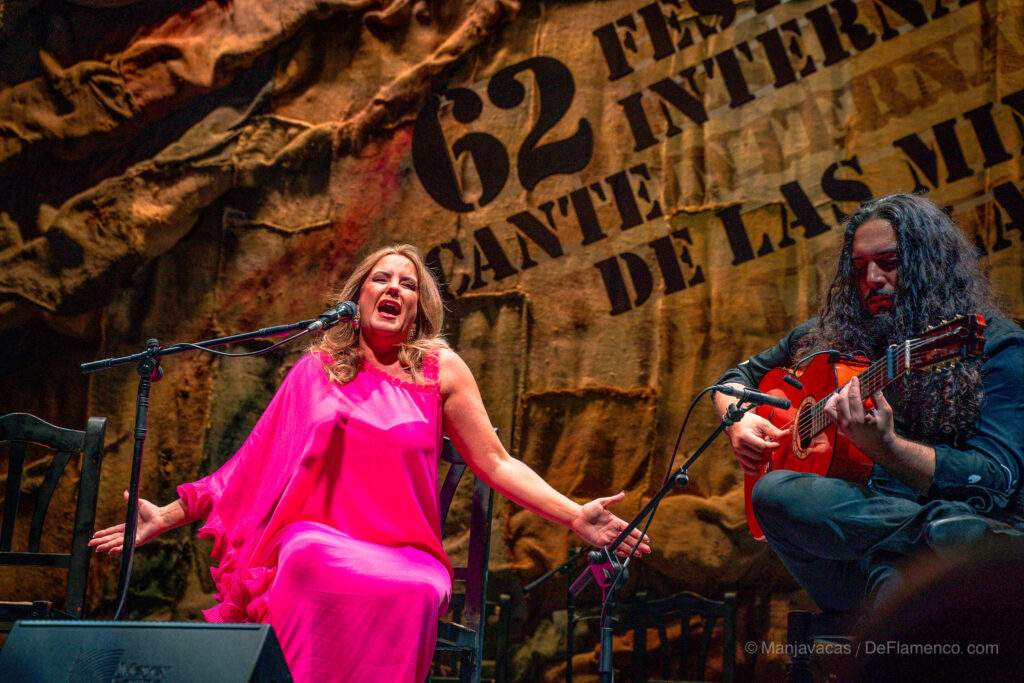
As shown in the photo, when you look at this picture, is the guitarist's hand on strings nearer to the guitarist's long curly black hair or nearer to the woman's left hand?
the guitarist's long curly black hair

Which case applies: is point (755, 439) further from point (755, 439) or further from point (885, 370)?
point (885, 370)

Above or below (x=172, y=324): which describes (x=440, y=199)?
above

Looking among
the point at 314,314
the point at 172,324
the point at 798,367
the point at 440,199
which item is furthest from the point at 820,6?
the point at 172,324

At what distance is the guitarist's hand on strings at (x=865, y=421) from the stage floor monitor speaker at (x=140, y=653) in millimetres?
1509

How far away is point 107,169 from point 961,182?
14.6 feet

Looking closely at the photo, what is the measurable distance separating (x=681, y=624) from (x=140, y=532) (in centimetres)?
Answer: 263

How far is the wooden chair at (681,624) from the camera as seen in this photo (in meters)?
4.14

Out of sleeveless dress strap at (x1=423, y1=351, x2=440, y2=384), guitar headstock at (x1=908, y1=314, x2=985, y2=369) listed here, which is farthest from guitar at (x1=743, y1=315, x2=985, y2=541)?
sleeveless dress strap at (x1=423, y1=351, x2=440, y2=384)

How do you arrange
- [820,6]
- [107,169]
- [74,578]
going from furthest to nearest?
[107,169], [820,6], [74,578]

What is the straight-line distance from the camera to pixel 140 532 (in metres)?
2.68

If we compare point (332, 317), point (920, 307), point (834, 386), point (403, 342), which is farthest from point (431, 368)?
point (920, 307)

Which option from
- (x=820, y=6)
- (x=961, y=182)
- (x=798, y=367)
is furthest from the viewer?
(x=820, y=6)

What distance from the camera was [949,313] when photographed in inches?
102

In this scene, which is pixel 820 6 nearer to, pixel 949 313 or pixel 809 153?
pixel 809 153
